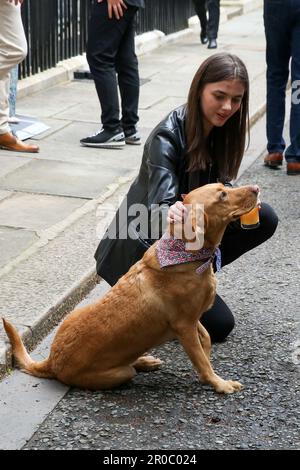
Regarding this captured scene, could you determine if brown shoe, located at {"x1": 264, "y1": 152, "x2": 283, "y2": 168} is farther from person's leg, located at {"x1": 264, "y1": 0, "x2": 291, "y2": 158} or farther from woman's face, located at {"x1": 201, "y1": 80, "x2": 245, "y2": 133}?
woman's face, located at {"x1": 201, "y1": 80, "x2": 245, "y2": 133}

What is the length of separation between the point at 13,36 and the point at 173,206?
12.9ft

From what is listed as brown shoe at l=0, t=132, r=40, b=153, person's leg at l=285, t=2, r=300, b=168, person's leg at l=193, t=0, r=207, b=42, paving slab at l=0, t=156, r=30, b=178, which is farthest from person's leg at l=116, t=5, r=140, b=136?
person's leg at l=193, t=0, r=207, b=42

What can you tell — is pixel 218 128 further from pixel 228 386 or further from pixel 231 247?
pixel 228 386

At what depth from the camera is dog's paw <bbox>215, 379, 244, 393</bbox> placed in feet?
12.5

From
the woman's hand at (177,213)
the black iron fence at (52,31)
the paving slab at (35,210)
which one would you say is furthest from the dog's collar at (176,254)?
the black iron fence at (52,31)

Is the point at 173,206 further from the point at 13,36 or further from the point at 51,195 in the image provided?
the point at 13,36

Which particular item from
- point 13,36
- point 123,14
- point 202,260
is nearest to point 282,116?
point 123,14

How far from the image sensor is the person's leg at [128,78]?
762 centimetres

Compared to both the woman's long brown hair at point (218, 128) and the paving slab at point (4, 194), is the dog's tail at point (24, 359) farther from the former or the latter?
the paving slab at point (4, 194)

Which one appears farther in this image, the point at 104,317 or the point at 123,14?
the point at 123,14

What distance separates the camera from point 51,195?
245 inches

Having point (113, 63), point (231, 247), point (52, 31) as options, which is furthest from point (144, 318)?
point (52, 31)

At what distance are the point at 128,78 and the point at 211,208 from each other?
4350mm

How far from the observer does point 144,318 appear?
12.1 ft
